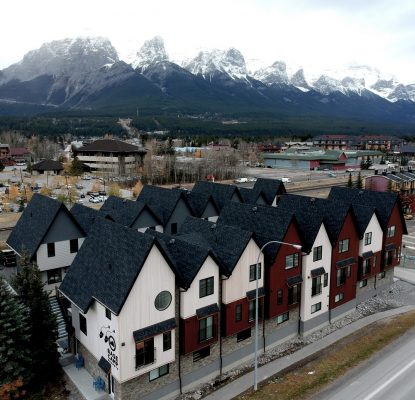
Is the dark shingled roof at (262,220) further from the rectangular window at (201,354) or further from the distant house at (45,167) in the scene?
the distant house at (45,167)

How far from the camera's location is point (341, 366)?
94.5ft

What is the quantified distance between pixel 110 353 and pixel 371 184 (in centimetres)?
8483

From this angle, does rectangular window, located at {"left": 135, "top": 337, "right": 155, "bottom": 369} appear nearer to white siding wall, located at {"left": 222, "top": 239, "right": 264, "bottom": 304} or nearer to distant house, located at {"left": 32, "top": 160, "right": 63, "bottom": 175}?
white siding wall, located at {"left": 222, "top": 239, "right": 264, "bottom": 304}

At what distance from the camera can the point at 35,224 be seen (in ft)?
122

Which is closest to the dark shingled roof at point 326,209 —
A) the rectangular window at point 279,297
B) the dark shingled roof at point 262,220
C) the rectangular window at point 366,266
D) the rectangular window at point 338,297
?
the dark shingled roof at point 262,220

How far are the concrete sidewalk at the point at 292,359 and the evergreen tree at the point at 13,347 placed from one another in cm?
1188

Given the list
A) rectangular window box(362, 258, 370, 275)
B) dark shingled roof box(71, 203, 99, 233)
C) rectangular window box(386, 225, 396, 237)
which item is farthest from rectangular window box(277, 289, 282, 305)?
dark shingled roof box(71, 203, 99, 233)

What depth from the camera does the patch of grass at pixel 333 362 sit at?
2581cm

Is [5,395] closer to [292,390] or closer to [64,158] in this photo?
[292,390]

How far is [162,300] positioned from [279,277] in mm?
10795

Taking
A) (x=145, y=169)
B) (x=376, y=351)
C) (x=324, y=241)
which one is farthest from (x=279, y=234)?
(x=145, y=169)

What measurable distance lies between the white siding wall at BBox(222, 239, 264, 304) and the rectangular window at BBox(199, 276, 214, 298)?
120cm

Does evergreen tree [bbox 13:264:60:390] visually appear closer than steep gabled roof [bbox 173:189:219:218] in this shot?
Yes

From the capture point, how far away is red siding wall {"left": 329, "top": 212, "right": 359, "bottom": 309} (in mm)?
35709
